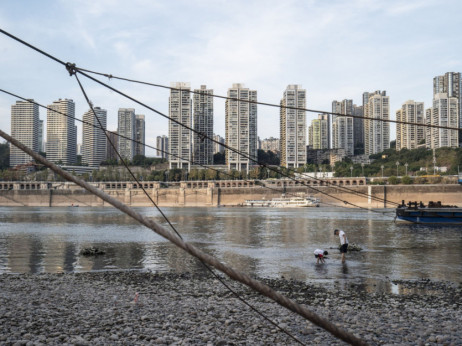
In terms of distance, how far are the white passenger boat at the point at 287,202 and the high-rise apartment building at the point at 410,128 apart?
83.4 m

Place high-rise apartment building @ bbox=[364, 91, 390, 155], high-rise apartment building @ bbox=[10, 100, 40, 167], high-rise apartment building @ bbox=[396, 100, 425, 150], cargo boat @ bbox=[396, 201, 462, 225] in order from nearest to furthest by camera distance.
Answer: cargo boat @ bbox=[396, 201, 462, 225] < high-rise apartment building @ bbox=[396, 100, 425, 150] < high-rise apartment building @ bbox=[364, 91, 390, 155] < high-rise apartment building @ bbox=[10, 100, 40, 167]

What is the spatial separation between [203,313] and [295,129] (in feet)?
524

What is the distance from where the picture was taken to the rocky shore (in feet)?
21.6

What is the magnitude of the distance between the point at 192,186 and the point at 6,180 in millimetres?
76102

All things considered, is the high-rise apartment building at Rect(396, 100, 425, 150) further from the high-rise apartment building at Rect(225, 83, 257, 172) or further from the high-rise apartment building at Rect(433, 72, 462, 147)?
the high-rise apartment building at Rect(225, 83, 257, 172)

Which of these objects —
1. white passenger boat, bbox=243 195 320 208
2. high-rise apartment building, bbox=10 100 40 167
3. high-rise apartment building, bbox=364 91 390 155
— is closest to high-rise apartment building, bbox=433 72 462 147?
high-rise apartment building, bbox=364 91 390 155

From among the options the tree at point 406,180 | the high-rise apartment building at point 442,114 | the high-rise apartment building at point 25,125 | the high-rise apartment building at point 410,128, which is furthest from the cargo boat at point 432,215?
the high-rise apartment building at point 25,125

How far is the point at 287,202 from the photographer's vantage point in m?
101

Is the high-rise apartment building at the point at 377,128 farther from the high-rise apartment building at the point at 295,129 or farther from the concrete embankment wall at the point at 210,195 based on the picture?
the concrete embankment wall at the point at 210,195

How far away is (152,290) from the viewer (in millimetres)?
10523

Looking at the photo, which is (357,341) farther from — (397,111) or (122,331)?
(397,111)

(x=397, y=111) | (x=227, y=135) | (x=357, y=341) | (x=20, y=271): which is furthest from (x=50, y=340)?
(x=397, y=111)

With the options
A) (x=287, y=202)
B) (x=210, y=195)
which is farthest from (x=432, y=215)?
(x=210, y=195)

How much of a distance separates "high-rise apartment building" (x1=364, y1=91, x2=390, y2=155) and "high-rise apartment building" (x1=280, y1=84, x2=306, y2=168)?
35240 mm
